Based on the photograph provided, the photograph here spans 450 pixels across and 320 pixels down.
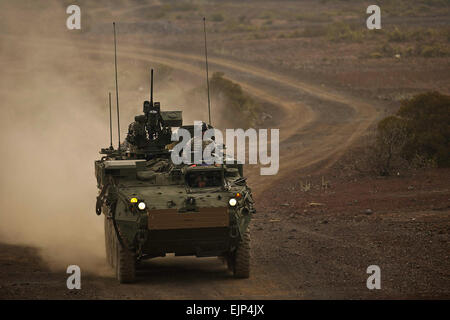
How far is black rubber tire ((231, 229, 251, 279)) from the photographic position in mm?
15664

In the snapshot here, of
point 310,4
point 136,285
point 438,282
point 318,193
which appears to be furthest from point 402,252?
point 310,4

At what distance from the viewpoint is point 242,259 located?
15734mm

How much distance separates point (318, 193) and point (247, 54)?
96.6 ft

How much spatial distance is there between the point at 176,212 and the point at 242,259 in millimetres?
1611

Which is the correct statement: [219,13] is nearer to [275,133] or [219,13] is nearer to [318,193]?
[275,133]

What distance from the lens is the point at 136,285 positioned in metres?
15.4

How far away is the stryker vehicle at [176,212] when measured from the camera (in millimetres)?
14898

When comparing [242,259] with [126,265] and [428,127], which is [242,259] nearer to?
[126,265]

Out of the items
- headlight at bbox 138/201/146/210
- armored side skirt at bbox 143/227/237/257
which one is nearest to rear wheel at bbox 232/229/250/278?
armored side skirt at bbox 143/227/237/257

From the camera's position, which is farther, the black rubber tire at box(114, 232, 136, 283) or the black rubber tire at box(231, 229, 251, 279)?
the black rubber tire at box(231, 229, 251, 279)

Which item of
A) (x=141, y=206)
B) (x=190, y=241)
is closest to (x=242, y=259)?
(x=190, y=241)

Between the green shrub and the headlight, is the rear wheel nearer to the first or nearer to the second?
the headlight

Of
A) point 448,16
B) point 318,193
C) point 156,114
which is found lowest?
point 318,193

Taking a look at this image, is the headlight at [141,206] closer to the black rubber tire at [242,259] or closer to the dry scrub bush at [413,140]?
the black rubber tire at [242,259]
